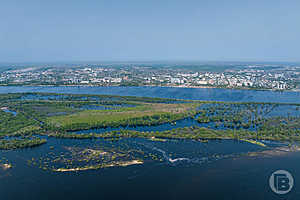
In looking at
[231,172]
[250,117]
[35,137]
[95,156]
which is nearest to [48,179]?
[95,156]

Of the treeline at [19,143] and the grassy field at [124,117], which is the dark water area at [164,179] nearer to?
the treeline at [19,143]

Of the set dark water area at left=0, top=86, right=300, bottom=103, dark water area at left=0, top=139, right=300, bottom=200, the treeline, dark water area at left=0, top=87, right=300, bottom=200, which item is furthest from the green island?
dark water area at left=0, top=86, right=300, bottom=103

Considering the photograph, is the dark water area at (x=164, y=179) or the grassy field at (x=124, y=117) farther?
the grassy field at (x=124, y=117)

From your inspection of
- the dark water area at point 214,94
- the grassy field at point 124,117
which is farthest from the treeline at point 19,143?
the dark water area at point 214,94

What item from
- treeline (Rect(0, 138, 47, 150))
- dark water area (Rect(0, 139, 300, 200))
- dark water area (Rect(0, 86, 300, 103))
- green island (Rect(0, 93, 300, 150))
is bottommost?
dark water area (Rect(0, 139, 300, 200))

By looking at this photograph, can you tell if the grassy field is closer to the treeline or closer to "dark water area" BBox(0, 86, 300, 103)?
the treeline
